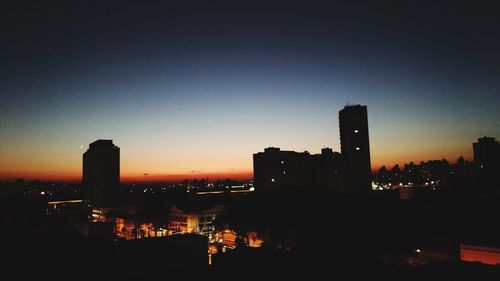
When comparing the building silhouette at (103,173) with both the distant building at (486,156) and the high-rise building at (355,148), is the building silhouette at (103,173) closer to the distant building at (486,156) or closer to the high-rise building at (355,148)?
the high-rise building at (355,148)

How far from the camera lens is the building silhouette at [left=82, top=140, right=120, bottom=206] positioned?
8544cm

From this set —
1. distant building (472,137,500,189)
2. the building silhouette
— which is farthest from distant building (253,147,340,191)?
distant building (472,137,500,189)

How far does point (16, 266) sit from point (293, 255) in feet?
57.7

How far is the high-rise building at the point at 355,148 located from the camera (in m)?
72.8

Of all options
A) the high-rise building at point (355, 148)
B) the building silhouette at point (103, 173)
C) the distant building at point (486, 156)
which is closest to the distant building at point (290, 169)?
the high-rise building at point (355, 148)

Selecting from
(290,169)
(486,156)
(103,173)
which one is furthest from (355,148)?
(103,173)

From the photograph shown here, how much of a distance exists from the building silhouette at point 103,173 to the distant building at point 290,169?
38388 millimetres

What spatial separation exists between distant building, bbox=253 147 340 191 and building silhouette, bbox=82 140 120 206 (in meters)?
38.4

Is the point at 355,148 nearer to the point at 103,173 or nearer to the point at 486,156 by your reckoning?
the point at 486,156

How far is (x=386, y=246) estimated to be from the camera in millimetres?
25922

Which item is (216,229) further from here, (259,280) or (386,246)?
(259,280)

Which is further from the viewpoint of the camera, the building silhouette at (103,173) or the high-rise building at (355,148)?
the building silhouette at (103,173)

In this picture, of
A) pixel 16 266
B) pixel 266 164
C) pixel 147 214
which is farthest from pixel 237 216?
pixel 266 164

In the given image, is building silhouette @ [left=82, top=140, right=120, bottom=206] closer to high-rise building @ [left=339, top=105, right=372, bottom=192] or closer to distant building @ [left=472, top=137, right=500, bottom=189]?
high-rise building @ [left=339, top=105, right=372, bottom=192]
